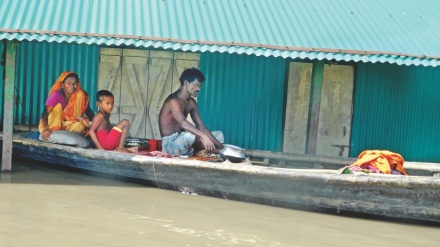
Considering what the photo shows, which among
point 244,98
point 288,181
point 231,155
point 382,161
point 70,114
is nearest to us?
point 288,181

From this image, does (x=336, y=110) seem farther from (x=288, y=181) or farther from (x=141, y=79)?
(x=288, y=181)

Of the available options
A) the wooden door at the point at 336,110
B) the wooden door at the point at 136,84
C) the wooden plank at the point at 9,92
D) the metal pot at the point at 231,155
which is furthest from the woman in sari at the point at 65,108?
the wooden door at the point at 336,110

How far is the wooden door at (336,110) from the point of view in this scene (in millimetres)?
11680

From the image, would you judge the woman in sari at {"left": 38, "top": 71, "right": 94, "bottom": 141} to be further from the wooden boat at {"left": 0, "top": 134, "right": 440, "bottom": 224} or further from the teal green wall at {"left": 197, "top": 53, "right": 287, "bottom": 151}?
the teal green wall at {"left": 197, "top": 53, "right": 287, "bottom": 151}

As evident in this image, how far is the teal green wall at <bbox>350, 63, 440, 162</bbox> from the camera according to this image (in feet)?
38.7

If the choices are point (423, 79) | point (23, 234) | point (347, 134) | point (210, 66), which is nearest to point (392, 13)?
point (423, 79)

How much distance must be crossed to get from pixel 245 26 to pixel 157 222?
149 inches

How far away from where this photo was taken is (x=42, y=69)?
39.2ft

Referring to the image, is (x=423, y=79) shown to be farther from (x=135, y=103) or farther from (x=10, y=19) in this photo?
(x=10, y=19)

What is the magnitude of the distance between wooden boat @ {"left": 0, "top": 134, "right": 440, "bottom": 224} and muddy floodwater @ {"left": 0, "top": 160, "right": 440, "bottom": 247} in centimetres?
13

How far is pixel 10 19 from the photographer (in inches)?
389

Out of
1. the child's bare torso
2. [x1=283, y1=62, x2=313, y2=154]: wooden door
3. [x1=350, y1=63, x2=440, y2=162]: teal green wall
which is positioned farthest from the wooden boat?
[x1=350, y1=63, x2=440, y2=162]: teal green wall

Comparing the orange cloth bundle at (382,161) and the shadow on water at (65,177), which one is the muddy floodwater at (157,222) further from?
the orange cloth bundle at (382,161)

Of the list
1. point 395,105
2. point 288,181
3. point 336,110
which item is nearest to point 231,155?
point 288,181
